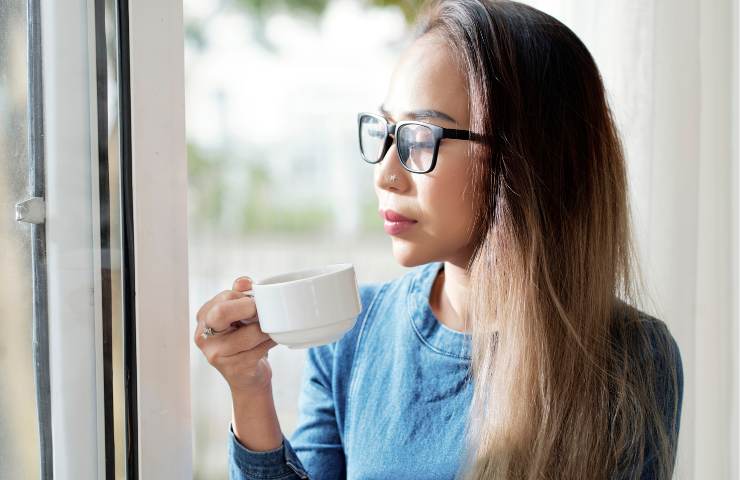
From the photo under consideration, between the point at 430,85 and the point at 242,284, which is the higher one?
the point at 430,85

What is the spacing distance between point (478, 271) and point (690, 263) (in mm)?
415

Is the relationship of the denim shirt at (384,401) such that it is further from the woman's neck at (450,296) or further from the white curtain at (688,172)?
the white curtain at (688,172)

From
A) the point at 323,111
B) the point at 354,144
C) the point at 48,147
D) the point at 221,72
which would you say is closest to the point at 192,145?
the point at 221,72

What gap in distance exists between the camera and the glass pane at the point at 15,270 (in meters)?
0.51

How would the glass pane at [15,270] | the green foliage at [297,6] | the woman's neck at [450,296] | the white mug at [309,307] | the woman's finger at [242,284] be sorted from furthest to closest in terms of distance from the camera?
the green foliage at [297,6] → the woman's neck at [450,296] → the woman's finger at [242,284] → the white mug at [309,307] → the glass pane at [15,270]

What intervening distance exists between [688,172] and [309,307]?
73cm

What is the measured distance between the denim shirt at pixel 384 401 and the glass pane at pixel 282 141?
2.09 meters

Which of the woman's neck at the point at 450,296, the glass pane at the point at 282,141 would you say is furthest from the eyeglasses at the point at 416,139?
the glass pane at the point at 282,141

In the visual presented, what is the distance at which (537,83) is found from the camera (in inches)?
34.4

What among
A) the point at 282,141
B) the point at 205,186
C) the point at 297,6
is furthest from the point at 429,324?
the point at 297,6

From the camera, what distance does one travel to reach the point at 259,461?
2.92ft

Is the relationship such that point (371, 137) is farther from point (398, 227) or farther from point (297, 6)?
point (297, 6)

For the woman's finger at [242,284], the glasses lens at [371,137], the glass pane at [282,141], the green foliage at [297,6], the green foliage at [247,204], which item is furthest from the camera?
the green foliage at [297,6]

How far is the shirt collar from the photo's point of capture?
99 cm
